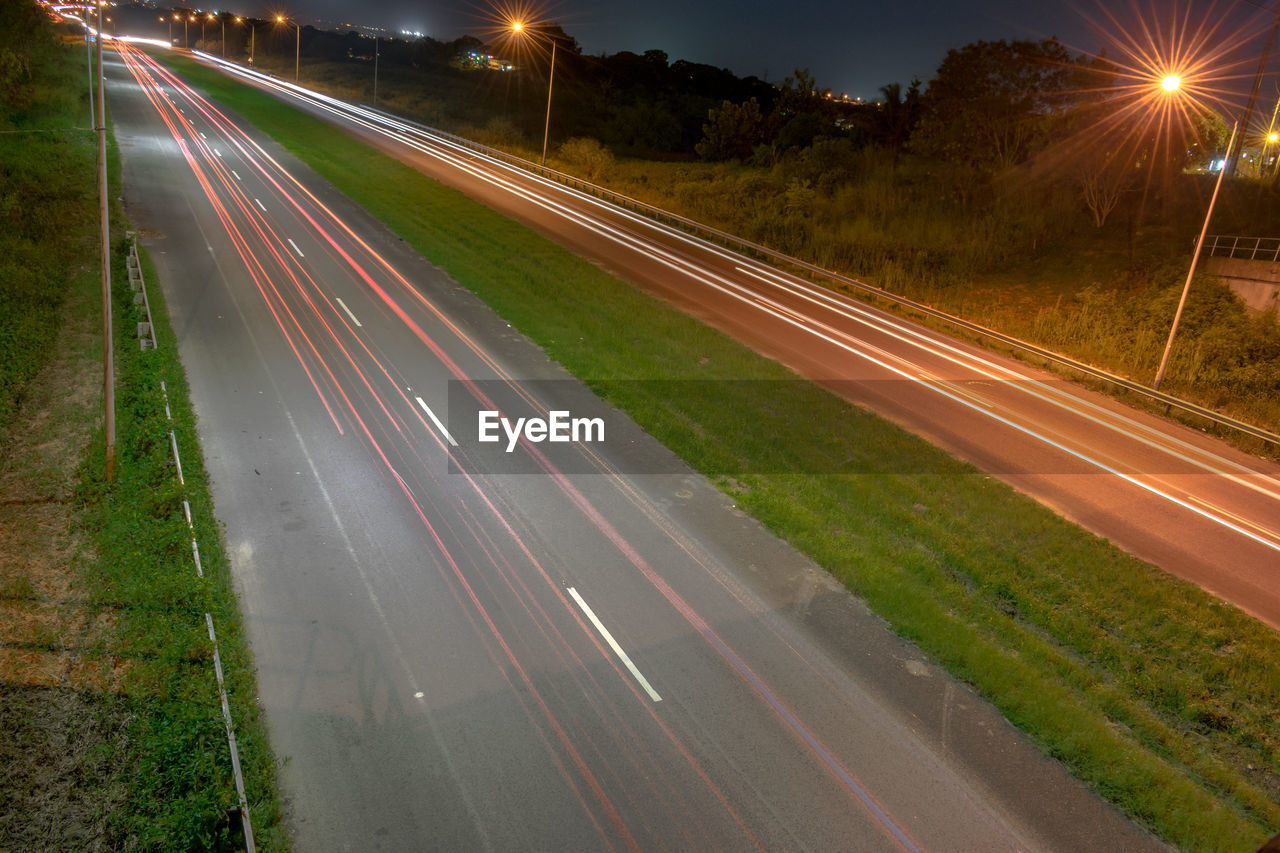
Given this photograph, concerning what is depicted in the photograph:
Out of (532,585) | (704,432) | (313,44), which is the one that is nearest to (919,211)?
(704,432)

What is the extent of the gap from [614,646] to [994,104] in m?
46.9

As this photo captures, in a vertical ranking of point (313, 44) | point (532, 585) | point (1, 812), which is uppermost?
point (313, 44)

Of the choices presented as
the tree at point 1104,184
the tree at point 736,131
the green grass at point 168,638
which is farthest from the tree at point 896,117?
the green grass at point 168,638

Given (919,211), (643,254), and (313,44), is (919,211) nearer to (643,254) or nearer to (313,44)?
(643,254)

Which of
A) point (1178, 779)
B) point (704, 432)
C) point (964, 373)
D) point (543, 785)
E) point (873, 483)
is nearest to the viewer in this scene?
point (543, 785)

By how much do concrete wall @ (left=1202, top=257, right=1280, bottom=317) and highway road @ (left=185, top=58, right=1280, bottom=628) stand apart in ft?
26.8

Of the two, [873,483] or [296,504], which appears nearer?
[296,504]

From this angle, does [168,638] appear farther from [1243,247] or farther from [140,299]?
[1243,247]

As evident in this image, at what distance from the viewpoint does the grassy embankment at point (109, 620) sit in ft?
24.9

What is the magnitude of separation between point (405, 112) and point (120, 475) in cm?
6710

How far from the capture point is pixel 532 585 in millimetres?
11516

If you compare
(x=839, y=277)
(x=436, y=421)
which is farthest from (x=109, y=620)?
(x=839, y=277)

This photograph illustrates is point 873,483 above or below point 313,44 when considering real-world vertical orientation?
below

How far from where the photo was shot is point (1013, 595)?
1207 cm
